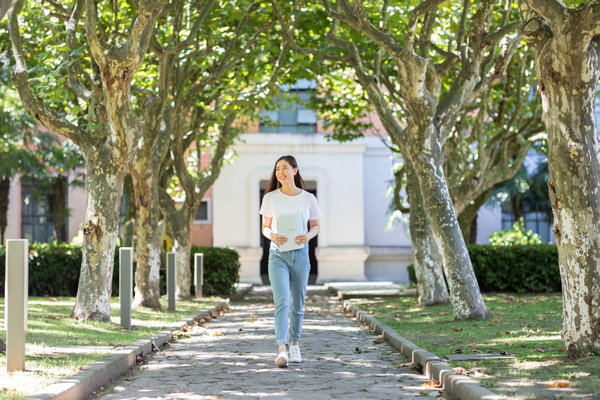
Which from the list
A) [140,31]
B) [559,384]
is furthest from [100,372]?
[140,31]

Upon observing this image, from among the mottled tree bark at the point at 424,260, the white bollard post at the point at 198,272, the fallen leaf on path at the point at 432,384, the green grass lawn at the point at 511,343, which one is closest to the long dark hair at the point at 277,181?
the green grass lawn at the point at 511,343

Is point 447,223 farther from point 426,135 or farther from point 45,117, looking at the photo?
point 45,117

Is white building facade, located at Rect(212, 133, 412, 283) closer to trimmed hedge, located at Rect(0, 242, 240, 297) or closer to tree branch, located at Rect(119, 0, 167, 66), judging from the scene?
trimmed hedge, located at Rect(0, 242, 240, 297)

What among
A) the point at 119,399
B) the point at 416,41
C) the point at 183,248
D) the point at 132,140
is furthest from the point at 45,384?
the point at 183,248

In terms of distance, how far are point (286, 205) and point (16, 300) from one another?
283cm

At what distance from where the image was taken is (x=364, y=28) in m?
12.9

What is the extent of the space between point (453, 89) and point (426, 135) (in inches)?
42.3

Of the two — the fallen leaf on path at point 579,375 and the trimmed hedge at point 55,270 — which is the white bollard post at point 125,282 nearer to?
the fallen leaf on path at point 579,375

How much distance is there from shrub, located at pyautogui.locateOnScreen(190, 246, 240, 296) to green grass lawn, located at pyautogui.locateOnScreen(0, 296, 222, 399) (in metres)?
5.10

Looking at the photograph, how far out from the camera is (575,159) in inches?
309

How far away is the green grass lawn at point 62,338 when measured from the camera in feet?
22.1

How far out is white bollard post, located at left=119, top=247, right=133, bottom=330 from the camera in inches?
452

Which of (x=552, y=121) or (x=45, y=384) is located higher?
(x=552, y=121)

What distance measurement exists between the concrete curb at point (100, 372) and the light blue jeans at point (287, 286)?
1565 millimetres
